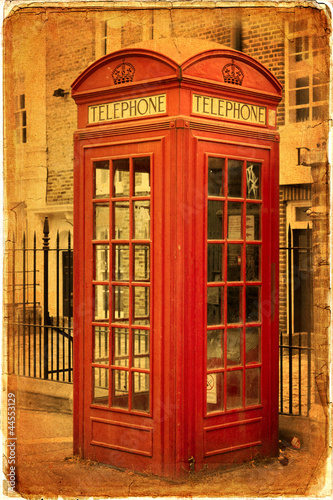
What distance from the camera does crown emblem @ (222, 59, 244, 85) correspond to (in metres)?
4.08

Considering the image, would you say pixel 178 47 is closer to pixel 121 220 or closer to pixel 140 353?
pixel 121 220

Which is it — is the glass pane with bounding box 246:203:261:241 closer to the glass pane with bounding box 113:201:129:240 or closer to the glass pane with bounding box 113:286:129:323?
the glass pane with bounding box 113:201:129:240

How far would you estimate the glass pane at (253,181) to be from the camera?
4.23 m

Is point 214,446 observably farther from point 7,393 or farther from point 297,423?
point 7,393

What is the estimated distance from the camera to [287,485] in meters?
4.00

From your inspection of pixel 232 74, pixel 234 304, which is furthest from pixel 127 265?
pixel 232 74

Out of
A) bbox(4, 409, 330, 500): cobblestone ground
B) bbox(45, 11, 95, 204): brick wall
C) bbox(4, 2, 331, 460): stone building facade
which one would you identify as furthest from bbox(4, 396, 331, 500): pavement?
bbox(45, 11, 95, 204): brick wall

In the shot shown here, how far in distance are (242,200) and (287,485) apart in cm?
202

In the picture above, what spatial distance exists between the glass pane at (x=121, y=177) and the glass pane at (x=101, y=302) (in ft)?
2.32

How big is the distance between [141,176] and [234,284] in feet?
3.34

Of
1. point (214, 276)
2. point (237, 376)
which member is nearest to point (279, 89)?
point (214, 276)

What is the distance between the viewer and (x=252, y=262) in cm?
427

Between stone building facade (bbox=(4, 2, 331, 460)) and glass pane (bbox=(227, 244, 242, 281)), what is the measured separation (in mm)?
806

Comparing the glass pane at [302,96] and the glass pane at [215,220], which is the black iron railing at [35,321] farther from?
the glass pane at [302,96]
